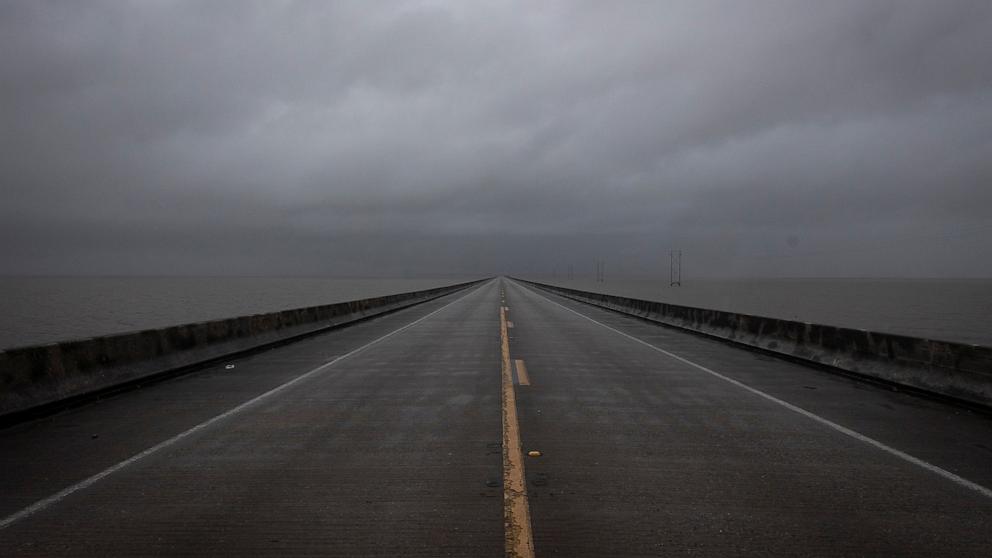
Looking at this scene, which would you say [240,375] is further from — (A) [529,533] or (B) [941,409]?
(B) [941,409]

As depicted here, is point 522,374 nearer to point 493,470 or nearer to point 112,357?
point 493,470

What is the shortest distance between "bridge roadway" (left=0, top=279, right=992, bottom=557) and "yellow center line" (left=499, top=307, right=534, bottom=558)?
4 centimetres

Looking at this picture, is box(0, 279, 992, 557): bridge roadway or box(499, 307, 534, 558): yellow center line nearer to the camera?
box(499, 307, 534, 558): yellow center line

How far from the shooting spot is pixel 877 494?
4.91 m

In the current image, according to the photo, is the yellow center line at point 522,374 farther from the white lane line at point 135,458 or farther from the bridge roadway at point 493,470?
the white lane line at point 135,458

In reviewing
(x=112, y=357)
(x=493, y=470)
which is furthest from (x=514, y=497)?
(x=112, y=357)

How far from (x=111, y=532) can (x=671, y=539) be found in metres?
3.85

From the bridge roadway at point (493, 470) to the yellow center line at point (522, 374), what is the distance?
216 millimetres

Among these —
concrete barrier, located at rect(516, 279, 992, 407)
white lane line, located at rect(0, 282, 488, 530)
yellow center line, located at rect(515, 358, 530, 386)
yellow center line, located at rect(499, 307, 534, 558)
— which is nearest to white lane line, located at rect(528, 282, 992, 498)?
concrete barrier, located at rect(516, 279, 992, 407)

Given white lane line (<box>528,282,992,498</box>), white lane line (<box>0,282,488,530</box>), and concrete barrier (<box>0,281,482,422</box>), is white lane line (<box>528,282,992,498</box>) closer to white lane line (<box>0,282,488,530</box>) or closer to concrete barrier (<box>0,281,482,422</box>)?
white lane line (<box>0,282,488,530</box>)

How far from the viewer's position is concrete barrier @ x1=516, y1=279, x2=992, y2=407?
844 cm

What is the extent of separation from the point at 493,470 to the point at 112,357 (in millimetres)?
7649

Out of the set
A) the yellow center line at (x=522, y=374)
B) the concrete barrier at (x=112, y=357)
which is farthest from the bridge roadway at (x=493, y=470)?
the concrete barrier at (x=112, y=357)

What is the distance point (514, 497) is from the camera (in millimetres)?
4691
